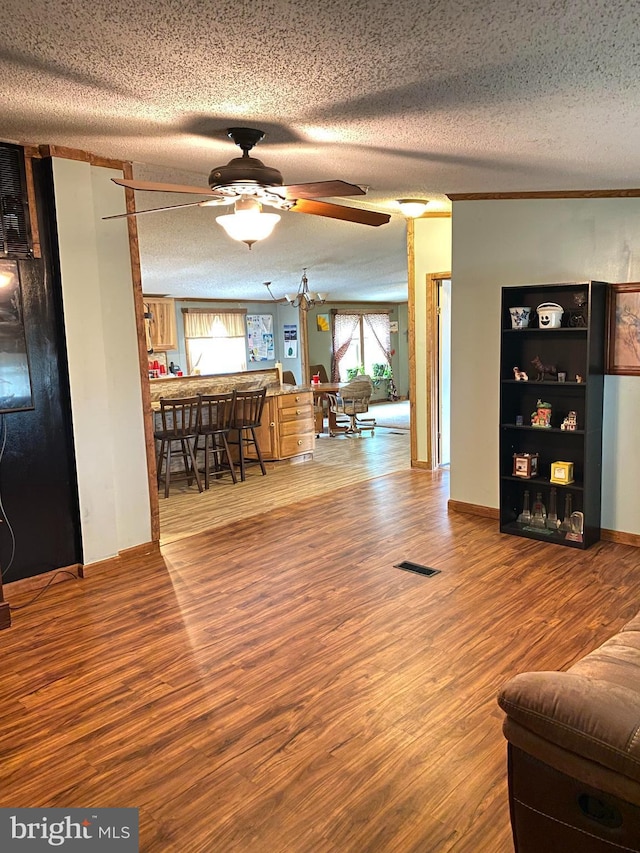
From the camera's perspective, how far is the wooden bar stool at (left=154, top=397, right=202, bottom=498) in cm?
583

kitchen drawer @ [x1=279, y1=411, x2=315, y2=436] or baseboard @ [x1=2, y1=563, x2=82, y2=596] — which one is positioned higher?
kitchen drawer @ [x1=279, y1=411, x2=315, y2=436]

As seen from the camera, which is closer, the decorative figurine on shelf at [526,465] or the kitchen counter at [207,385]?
the decorative figurine on shelf at [526,465]

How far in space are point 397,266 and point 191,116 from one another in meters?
7.22

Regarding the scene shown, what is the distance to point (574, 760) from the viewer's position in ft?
4.74

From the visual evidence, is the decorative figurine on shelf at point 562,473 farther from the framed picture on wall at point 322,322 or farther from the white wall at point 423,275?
the framed picture on wall at point 322,322

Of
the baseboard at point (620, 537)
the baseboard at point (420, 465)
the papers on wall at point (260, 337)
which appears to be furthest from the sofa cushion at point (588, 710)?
the papers on wall at point (260, 337)

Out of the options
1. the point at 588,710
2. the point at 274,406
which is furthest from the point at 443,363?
the point at 588,710

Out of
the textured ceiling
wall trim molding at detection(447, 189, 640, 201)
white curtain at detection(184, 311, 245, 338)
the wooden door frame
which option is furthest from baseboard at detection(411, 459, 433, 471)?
white curtain at detection(184, 311, 245, 338)

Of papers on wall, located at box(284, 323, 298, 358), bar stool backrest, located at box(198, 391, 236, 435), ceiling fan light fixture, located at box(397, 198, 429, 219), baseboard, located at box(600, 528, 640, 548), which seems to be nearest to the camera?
baseboard, located at box(600, 528, 640, 548)

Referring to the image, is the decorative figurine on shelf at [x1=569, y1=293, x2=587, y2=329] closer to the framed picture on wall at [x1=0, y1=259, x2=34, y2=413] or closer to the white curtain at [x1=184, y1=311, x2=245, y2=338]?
the framed picture on wall at [x1=0, y1=259, x2=34, y2=413]

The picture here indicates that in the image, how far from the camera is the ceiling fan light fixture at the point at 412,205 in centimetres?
509

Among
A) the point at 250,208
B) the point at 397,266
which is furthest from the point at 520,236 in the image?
the point at 397,266

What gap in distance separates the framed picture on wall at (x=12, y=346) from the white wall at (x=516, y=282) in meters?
3.05

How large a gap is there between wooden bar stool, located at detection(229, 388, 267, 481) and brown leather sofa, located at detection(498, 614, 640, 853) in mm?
5018
